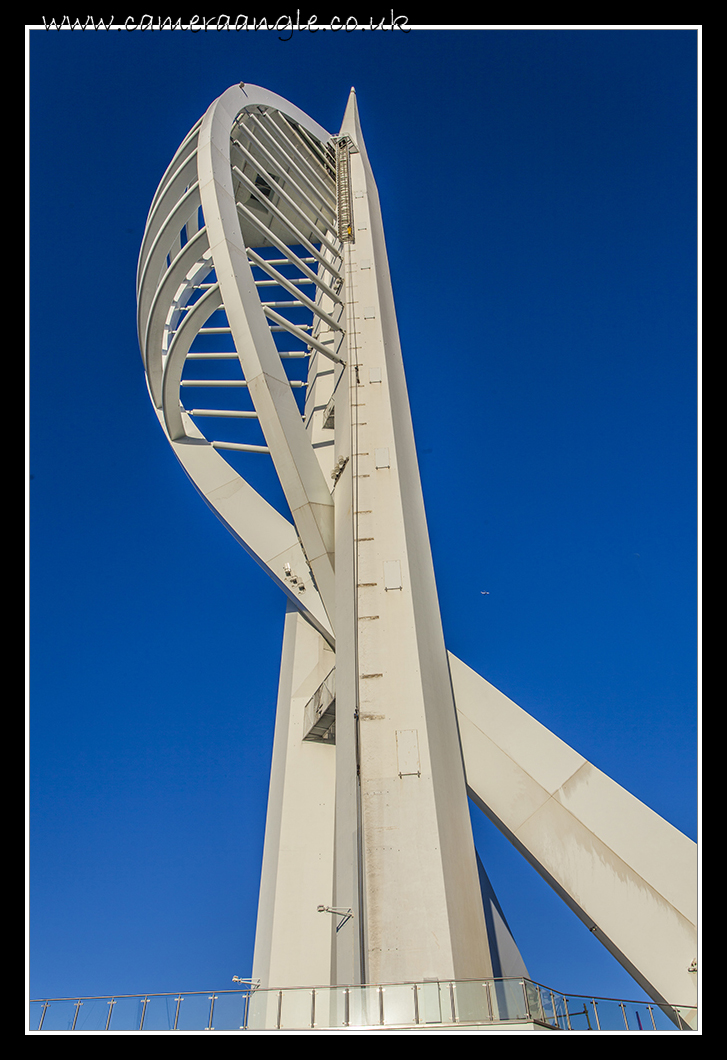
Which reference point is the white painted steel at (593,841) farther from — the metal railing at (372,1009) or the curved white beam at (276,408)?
the curved white beam at (276,408)

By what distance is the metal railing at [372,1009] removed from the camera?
220 inches

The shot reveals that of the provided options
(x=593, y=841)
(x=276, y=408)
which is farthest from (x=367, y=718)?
(x=276, y=408)

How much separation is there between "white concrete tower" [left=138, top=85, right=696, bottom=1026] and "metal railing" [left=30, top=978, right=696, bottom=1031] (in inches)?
51.2

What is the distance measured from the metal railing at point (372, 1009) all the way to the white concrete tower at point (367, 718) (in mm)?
1300

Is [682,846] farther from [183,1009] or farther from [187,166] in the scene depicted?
[187,166]

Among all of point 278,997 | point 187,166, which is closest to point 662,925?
point 278,997

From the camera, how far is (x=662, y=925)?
7938mm

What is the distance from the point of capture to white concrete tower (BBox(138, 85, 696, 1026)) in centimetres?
778

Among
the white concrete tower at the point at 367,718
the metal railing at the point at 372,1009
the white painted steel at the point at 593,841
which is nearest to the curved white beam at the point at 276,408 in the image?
the white concrete tower at the point at 367,718

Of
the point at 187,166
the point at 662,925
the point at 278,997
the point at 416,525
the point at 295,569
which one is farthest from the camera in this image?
the point at 187,166

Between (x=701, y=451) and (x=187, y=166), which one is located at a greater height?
(x=187, y=166)

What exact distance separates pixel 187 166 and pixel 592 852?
1551 centimetres

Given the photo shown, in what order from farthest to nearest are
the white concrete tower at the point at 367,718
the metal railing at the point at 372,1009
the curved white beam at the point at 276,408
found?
the curved white beam at the point at 276,408 → the white concrete tower at the point at 367,718 → the metal railing at the point at 372,1009

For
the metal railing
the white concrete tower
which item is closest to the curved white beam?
the white concrete tower
